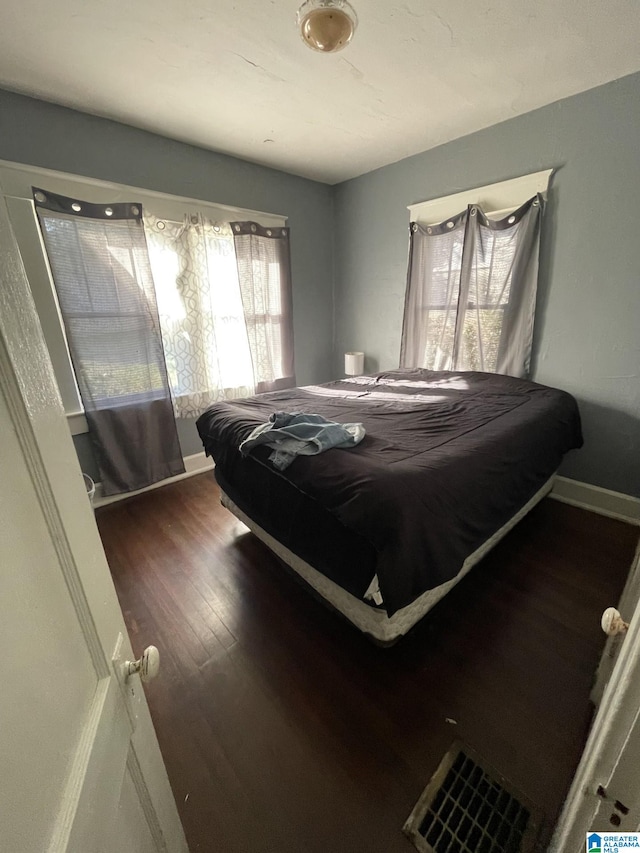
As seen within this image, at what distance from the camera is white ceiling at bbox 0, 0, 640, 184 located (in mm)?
1471

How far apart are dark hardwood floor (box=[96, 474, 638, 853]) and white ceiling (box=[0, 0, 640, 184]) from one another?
8.26 feet

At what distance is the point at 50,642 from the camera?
0.43 m

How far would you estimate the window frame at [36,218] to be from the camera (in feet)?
6.62

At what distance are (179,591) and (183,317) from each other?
6.45 feet

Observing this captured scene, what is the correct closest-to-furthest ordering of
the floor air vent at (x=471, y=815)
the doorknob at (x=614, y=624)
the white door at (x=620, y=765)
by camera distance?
the white door at (x=620, y=765)
the doorknob at (x=614, y=624)
the floor air vent at (x=471, y=815)

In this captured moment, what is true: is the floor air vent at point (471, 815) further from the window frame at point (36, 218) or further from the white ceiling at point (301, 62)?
the white ceiling at point (301, 62)

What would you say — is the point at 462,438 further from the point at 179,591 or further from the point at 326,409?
the point at 179,591

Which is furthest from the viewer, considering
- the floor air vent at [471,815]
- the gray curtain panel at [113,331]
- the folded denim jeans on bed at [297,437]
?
the gray curtain panel at [113,331]

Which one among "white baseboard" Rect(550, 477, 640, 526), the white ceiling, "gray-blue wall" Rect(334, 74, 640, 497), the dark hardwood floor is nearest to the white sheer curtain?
the white ceiling

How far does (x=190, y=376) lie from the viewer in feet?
9.44

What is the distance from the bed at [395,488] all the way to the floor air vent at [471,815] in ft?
1.33

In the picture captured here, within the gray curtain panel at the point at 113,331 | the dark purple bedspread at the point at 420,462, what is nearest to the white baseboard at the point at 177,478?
the gray curtain panel at the point at 113,331

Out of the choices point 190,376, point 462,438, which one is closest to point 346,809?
point 462,438

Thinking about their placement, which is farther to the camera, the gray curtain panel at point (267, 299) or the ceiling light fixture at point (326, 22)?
the gray curtain panel at point (267, 299)
